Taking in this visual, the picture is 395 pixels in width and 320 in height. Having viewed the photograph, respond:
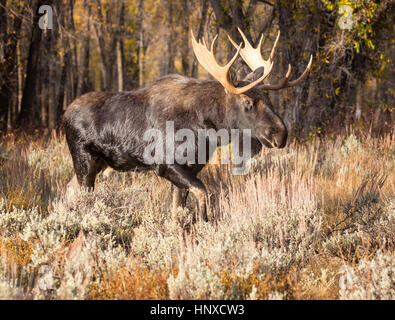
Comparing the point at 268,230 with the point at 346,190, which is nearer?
the point at 268,230

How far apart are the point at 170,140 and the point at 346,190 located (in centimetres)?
240

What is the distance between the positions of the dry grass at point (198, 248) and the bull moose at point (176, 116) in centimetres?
36

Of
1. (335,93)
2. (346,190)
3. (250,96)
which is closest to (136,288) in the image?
(250,96)

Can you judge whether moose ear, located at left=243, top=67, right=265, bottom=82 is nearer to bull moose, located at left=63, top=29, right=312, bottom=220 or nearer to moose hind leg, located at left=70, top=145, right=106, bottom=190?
bull moose, located at left=63, top=29, right=312, bottom=220

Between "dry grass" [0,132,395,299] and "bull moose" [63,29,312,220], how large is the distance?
360mm

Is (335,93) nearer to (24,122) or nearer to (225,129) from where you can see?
(225,129)

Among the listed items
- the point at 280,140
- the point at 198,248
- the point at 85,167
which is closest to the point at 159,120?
the point at 85,167

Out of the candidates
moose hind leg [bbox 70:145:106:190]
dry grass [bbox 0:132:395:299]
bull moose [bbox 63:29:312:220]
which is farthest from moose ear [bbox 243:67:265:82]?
moose hind leg [bbox 70:145:106:190]

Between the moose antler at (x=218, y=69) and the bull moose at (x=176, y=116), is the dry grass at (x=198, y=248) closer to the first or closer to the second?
the bull moose at (x=176, y=116)

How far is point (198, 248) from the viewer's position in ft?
11.3

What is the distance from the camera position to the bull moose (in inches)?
179

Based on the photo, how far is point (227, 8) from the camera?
10250mm

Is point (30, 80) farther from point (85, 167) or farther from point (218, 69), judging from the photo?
point (218, 69)

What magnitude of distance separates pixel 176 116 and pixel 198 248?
5.54 ft
